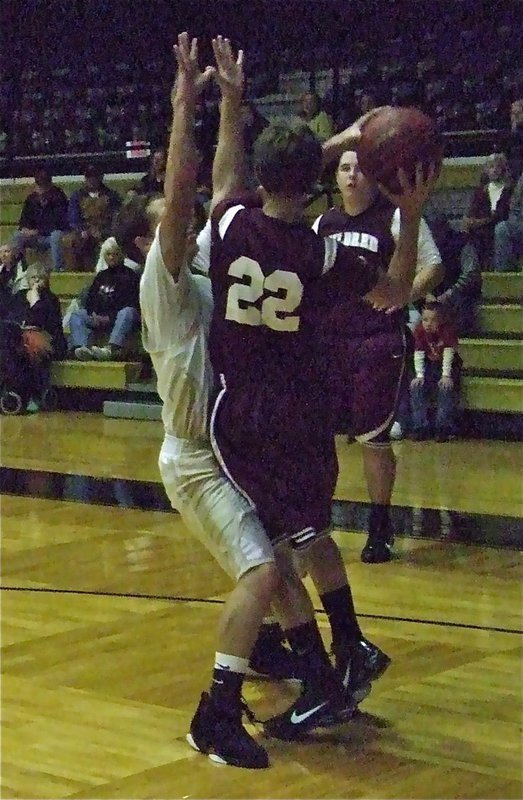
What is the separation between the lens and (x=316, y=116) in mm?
11352

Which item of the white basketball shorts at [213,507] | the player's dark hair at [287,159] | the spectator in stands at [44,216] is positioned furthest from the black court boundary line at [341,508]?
the spectator in stands at [44,216]

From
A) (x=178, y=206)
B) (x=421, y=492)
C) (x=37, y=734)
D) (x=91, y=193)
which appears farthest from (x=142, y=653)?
(x=91, y=193)

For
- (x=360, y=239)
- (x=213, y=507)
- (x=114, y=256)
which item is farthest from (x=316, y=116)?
(x=213, y=507)

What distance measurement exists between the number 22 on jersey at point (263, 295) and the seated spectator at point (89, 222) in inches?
344

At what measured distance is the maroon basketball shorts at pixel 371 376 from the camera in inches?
193

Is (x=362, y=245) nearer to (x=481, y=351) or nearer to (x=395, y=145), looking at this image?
(x=395, y=145)

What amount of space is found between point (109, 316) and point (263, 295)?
7639 millimetres

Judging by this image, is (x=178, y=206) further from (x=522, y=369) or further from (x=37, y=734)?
(x=522, y=369)

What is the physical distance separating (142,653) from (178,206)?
1.54m

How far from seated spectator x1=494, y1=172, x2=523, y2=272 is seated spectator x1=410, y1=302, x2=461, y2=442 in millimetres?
1057

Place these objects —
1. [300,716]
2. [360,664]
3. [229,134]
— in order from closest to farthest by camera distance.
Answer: [300,716] → [229,134] → [360,664]

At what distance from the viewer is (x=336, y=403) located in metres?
5.04

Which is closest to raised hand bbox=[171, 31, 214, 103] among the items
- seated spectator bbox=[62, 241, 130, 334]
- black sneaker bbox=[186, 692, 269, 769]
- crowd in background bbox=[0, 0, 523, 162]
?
black sneaker bbox=[186, 692, 269, 769]

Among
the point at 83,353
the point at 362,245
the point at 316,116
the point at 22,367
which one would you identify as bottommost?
the point at 22,367
